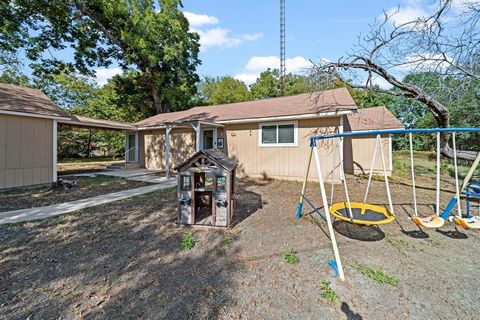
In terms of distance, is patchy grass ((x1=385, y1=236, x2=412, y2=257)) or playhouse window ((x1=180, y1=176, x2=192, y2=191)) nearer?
patchy grass ((x1=385, y1=236, x2=412, y2=257))

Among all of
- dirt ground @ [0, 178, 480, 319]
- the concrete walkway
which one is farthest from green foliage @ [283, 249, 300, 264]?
the concrete walkway

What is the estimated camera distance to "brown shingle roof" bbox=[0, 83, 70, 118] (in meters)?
7.18

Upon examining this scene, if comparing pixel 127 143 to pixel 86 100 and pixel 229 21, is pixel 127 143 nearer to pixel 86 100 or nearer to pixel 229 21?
pixel 229 21

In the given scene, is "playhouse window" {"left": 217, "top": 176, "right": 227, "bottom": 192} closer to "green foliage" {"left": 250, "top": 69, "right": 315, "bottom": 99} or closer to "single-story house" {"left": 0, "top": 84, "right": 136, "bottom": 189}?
"single-story house" {"left": 0, "top": 84, "right": 136, "bottom": 189}

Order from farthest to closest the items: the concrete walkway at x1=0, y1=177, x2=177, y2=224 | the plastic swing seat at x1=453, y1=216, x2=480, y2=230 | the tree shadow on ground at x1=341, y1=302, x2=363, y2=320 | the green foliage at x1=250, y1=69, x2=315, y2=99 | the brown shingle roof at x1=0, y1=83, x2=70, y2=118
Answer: the green foliage at x1=250, y1=69, x2=315, y2=99 < the brown shingle roof at x1=0, y1=83, x2=70, y2=118 < the concrete walkway at x1=0, y1=177, x2=177, y2=224 < the plastic swing seat at x1=453, y1=216, x2=480, y2=230 < the tree shadow on ground at x1=341, y1=302, x2=363, y2=320

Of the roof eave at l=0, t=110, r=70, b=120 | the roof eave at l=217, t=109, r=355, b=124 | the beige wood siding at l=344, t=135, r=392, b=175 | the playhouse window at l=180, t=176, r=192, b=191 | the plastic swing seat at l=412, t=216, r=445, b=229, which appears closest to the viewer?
the plastic swing seat at l=412, t=216, r=445, b=229

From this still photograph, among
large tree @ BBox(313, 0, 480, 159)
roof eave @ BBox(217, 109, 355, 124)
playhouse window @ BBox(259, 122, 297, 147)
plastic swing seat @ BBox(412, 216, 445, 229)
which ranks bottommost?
plastic swing seat @ BBox(412, 216, 445, 229)

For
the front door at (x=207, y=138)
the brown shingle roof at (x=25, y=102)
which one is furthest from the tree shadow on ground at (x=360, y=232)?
the brown shingle roof at (x=25, y=102)

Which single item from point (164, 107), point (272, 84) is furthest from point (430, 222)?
point (272, 84)

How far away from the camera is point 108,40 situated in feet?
55.3

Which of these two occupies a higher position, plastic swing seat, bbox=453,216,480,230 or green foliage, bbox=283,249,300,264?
plastic swing seat, bbox=453,216,480,230

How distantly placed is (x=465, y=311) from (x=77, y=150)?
88.2 feet

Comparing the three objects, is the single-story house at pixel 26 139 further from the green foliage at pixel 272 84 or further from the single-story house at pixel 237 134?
the green foliage at pixel 272 84

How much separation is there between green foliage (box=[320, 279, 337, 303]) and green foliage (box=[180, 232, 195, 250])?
2.02 metres
